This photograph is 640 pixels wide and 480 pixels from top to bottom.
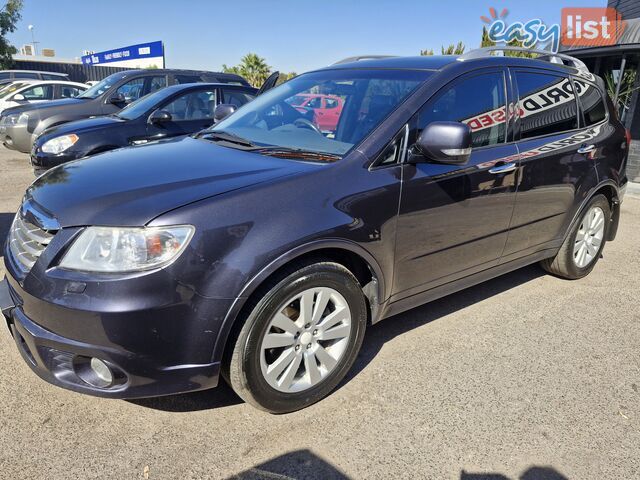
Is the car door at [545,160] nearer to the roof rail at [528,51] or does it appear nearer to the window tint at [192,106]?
the roof rail at [528,51]

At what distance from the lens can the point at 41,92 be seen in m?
13.5

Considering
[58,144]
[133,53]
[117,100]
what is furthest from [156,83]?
[133,53]

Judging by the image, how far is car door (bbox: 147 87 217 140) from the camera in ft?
21.7

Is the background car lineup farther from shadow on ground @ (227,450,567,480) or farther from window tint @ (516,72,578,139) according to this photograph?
shadow on ground @ (227,450,567,480)

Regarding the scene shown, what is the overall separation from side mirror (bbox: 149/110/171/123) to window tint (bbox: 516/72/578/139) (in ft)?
14.8

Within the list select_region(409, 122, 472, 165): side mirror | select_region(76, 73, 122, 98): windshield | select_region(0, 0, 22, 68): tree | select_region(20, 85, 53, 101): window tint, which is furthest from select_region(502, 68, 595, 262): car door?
select_region(0, 0, 22, 68): tree

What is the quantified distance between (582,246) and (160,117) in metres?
5.06

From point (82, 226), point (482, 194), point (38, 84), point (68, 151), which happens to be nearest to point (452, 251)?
point (482, 194)

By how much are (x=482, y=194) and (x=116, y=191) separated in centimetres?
212

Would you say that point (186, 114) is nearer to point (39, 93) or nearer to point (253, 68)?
point (39, 93)

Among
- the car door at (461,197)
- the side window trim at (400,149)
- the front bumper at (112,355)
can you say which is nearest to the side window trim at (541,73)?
the car door at (461,197)

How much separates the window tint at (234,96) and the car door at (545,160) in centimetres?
495

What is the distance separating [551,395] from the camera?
2.79m

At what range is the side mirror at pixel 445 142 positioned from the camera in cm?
260
